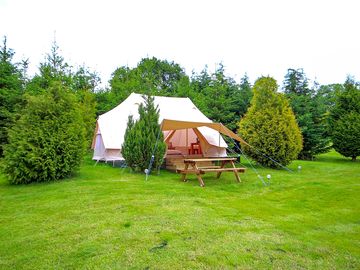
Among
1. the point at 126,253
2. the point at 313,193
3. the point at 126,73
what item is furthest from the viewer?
the point at 126,73

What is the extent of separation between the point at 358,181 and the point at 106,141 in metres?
8.12

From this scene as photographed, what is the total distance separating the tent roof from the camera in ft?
36.4

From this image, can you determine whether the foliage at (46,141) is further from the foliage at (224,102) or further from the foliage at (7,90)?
the foliage at (224,102)

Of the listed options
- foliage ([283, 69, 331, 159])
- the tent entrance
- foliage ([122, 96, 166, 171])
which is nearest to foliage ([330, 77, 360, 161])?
foliage ([283, 69, 331, 159])

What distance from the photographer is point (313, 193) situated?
19.1 ft

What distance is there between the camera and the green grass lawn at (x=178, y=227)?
106 inches

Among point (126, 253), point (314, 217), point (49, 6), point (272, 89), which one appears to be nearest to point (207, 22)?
point (272, 89)

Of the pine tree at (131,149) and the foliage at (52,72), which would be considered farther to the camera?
the foliage at (52,72)

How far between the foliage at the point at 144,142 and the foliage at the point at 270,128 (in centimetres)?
335

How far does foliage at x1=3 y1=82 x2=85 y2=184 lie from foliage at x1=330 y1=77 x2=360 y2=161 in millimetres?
11177

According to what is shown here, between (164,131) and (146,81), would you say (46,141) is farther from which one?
(146,81)

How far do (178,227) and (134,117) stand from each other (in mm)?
8524

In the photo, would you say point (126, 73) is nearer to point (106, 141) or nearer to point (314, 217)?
point (106, 141)

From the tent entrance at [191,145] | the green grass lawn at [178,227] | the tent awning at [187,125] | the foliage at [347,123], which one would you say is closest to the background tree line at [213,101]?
the foliage at [347,123]
